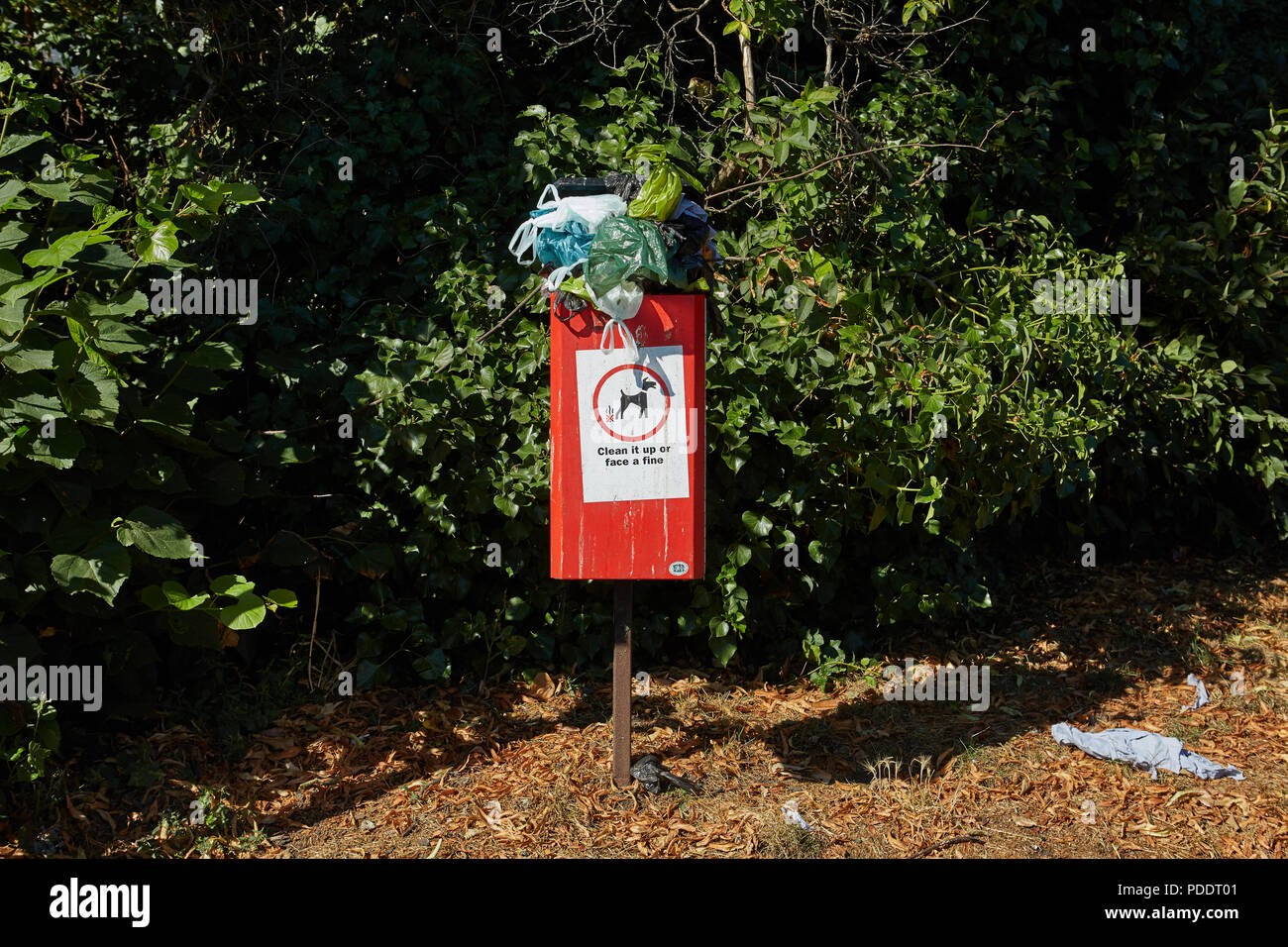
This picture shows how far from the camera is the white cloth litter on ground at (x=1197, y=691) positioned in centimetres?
476

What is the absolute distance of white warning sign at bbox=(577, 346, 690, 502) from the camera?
11.7 feet

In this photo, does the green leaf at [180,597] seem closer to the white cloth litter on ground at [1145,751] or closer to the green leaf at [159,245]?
the green leaf at [159,245]

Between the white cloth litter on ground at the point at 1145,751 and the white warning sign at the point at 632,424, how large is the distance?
6.37ft

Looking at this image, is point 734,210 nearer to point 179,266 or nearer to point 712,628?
point 712,628

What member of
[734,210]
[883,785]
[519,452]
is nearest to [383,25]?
[734,210]

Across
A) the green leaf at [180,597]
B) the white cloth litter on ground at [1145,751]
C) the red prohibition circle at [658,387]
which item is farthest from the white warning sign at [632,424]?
the white cloth litter on ground at [1145,751]

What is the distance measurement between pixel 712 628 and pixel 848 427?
0.97 metres

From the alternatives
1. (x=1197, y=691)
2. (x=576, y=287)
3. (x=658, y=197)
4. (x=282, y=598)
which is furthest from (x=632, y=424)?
(x=1197, y=691)

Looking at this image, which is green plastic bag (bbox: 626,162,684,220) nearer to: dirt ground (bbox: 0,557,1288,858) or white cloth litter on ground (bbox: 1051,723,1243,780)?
dirt ground (bbox: 0,557,1288,858)

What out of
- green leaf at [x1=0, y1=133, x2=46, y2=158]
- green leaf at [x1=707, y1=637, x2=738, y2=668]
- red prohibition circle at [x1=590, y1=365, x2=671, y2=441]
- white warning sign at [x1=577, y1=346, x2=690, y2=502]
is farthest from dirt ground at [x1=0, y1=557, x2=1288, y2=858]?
green leaf at [x1=0, y1=133, x2=46, y2=158]

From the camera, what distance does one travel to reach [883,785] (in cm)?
396

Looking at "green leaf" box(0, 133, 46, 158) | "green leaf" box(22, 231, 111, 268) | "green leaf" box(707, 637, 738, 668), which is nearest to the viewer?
"green leaf" box(22, 231, 111, 268)

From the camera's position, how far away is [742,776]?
4.05 m

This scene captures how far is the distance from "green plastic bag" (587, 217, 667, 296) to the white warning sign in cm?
26
